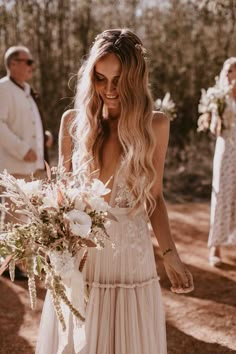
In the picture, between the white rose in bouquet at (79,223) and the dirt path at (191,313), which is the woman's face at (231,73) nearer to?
the dirt path at (191,313)

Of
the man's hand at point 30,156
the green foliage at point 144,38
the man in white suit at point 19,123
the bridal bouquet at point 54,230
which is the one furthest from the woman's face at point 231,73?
the green foliage at point 144,38

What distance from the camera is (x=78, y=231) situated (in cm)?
187

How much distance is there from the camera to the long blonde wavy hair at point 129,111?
2.33m

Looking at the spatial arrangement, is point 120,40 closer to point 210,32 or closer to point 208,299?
point 208,299

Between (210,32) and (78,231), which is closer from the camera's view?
(78,231)

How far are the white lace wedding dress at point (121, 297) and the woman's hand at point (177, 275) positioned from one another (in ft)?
0.34

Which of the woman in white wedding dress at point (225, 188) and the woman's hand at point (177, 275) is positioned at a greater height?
the woman's hand at point (177, 275)

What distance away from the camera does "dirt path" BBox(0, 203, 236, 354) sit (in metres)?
4.11

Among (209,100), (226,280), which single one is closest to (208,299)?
(226,280)

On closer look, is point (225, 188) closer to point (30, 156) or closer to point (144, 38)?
A: point (30, 156)

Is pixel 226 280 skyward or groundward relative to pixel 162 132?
groundward

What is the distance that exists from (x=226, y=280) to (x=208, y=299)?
0.54m

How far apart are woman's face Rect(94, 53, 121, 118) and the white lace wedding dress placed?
0.33 metres

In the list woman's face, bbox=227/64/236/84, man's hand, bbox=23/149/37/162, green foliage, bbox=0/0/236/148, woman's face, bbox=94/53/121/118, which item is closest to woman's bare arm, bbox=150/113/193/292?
woman's face, bbox=94/53/121/118
